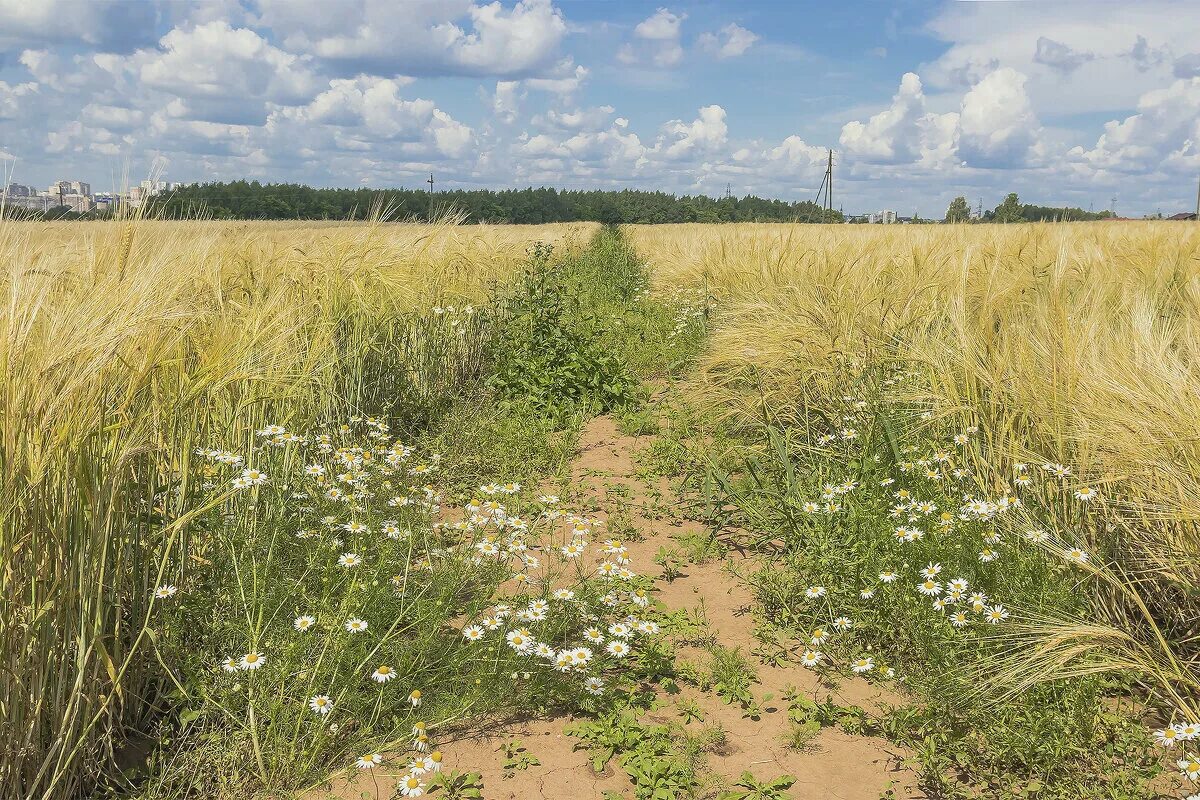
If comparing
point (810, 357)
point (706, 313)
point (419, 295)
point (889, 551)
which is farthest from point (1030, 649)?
point (706, 313)

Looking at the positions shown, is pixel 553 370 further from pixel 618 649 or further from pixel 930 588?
pixel 930 588

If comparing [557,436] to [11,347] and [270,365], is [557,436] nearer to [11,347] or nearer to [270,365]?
[270,365]

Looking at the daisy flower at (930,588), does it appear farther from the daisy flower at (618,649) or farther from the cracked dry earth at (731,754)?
the daisy flower at (618,649)

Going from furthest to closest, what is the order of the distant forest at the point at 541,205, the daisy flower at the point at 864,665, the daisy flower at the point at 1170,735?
the distant forest at the point at 541,205 < the daisy flower at the point at 864,665 < the daisy flower at the point at 1170,735

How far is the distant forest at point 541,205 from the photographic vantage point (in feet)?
134

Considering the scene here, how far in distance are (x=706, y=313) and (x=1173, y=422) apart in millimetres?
6503

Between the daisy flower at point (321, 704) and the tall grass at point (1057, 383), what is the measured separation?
76.3 inches

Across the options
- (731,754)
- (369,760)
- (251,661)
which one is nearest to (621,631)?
(731,754)

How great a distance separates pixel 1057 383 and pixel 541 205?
65867 millimetres

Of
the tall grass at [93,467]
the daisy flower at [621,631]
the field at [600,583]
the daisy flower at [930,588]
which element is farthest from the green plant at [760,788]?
the tall grass at [93,467]

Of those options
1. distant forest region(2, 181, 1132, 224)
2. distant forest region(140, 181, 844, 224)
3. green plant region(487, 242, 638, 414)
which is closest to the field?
green plant region(487, 242, 638, 414)

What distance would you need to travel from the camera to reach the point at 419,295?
6.09 meters

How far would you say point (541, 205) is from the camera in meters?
66.4

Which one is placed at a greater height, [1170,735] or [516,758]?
[1170,735]
